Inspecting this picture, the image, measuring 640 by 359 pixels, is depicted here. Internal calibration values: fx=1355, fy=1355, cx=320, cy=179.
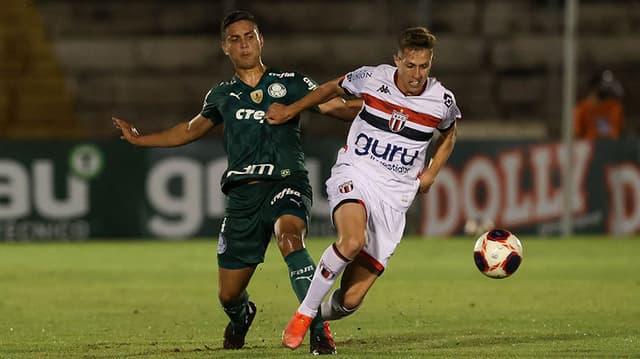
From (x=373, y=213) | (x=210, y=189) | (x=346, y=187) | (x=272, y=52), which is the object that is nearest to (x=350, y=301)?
(x=373, y=213)

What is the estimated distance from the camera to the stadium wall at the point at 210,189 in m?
18.9

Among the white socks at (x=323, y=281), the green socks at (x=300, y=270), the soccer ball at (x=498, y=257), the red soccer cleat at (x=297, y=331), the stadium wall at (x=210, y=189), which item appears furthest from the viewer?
the stadium wall at (x=210, y=189)

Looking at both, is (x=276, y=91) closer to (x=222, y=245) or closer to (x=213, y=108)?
(x=213, y=108)

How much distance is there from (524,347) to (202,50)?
17.5m

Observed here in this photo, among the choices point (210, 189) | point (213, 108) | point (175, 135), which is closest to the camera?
point (213, 108)

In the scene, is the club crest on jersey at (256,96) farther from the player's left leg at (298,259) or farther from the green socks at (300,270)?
the green socks at (300,270)

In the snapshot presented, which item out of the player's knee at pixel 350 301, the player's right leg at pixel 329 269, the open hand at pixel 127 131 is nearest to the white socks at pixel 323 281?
the player's right leg at pixel 329 269

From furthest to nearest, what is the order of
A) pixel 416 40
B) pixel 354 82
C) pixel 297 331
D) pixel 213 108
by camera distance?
1. pixel 213 108
2. pixel 354 82
3. pixel 416 40
4. pixel 297 331

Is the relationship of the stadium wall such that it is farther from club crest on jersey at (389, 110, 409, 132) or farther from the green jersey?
club crest on jersey at (389, 110, 409, 132)

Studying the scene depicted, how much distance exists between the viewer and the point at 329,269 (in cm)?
741

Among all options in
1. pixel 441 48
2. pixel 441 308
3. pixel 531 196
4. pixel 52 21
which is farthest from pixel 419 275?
Result: pixel 52 21

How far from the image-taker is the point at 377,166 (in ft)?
25.4

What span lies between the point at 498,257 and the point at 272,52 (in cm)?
1665

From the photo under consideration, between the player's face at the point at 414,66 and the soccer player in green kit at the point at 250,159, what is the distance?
458mm
